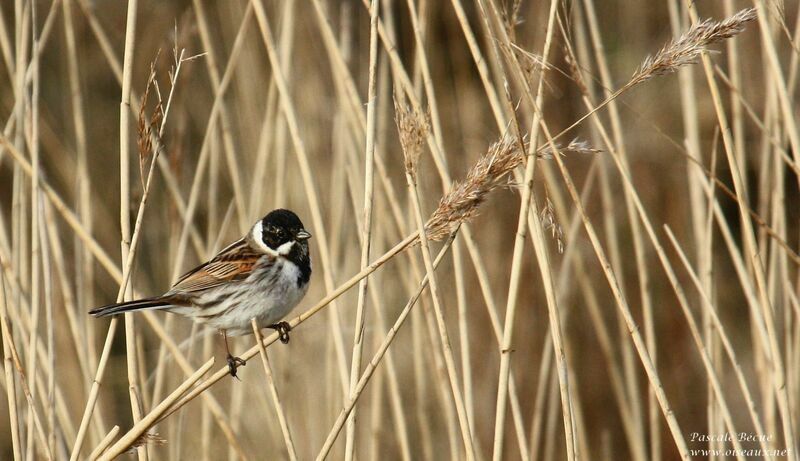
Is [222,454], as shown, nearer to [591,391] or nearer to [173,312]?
[173,312]

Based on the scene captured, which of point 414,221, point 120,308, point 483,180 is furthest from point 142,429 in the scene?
point 414,221

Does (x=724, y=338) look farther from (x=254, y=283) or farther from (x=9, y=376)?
(x=9, y=376)

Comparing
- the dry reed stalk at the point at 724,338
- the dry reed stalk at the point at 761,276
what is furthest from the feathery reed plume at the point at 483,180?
the dry reed stalk at the point at 724,338

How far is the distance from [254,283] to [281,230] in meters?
0.21

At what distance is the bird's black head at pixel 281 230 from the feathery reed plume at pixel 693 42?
55.0 inches

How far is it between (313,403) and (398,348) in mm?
783

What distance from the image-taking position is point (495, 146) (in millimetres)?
1977

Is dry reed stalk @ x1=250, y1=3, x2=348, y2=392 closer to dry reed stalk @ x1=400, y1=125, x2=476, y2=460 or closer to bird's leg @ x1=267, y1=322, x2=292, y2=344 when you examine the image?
bird's leg @ x1=267, y1=322, x2=292, y2=344

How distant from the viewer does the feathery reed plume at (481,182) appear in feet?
6.41

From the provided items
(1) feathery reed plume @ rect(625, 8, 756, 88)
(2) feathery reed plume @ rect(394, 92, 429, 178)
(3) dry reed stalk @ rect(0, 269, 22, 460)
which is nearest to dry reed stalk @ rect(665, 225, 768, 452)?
(1) feathery reed plume @ rect(625, 8, 756, 88)

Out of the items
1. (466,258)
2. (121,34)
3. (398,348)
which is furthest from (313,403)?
(121,34)

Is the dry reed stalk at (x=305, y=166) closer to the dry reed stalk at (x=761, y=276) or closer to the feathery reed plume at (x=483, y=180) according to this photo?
the feathery reed plume at (x=483, y=180)

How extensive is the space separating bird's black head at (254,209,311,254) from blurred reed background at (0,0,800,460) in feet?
0.49

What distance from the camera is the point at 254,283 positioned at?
301 cm
